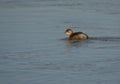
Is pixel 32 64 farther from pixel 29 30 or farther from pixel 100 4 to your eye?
pixel 100 4

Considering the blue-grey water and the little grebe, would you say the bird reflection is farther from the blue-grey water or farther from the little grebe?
the little grebe

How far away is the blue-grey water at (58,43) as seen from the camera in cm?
1481

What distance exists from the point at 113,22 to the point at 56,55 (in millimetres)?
6536

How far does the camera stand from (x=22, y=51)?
17.9 meters

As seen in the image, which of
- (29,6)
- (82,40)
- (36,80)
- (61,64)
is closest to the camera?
(36,80)

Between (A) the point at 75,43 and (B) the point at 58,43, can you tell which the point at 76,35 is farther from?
(B) the point at 58,43

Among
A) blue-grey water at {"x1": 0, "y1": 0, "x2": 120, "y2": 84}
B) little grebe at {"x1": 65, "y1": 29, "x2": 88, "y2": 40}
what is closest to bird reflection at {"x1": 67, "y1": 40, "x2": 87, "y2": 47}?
blue-grey water at {"x1": 0, "y1": 0, "x2": 120, "y2": 84}

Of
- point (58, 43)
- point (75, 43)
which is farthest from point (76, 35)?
point (58, 43)

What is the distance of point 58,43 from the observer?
19547 millimetres

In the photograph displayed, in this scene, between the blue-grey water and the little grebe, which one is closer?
the blue-grey water

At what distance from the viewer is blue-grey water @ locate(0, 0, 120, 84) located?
48.6 ft

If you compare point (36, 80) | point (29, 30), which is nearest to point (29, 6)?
point (29, 30)

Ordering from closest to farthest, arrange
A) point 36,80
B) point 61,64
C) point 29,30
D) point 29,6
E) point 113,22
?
point 36,80 → point 61,64 → point 29,30 → point 113,22 → point 29,6

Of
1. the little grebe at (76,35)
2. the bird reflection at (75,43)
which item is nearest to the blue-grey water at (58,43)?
the bird reflection at (75,43)
